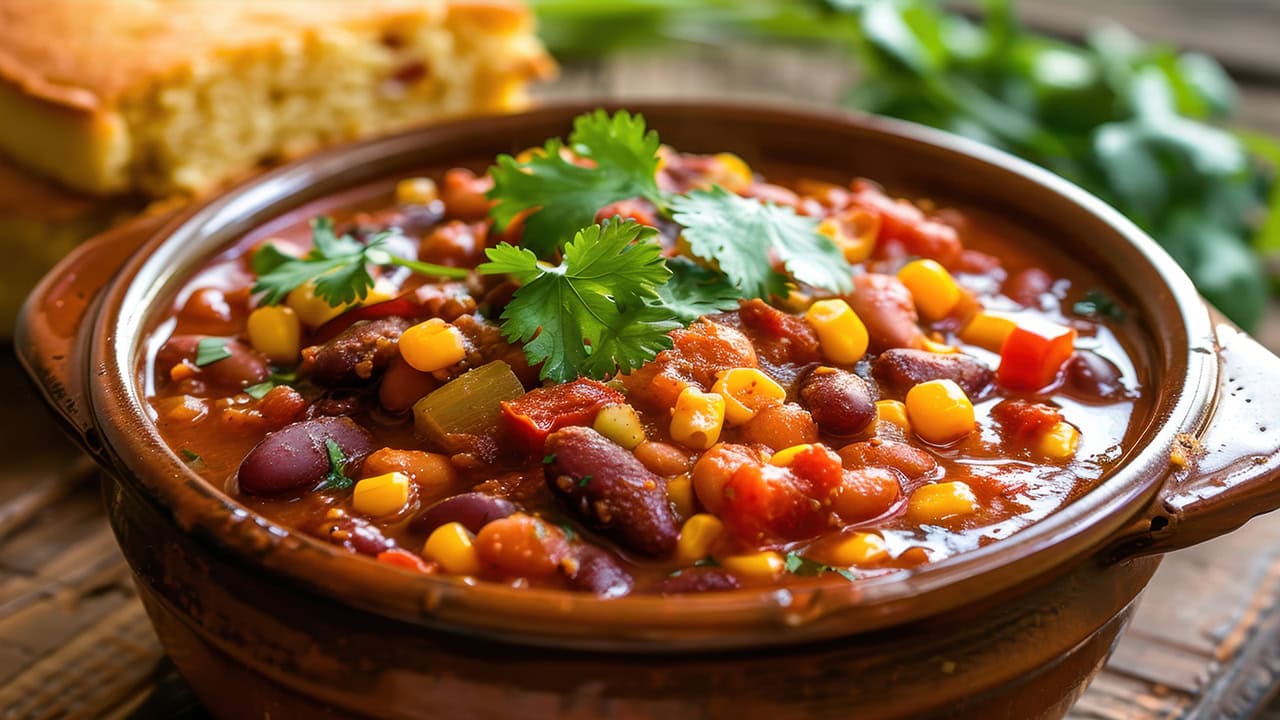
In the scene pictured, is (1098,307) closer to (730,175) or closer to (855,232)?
(855,232)

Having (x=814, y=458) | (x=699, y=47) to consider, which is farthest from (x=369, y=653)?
(x=699, y=47)

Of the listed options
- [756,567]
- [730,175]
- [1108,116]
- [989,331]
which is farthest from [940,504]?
[1108,116]

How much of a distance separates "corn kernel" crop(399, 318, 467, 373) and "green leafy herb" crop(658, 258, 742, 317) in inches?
18.1

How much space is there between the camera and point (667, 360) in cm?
A: 278

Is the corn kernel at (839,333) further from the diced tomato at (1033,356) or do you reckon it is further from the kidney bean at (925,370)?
the diced tomato at (1033,356)

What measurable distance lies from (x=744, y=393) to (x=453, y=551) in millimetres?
719

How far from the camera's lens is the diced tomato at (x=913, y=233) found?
3.43 meters

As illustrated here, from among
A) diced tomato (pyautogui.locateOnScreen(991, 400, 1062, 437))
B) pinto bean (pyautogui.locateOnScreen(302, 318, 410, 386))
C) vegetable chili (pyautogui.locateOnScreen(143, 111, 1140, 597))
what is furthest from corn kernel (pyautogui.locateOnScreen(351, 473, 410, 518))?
diced tomato (pyautogui.locateOnScreen(991, 400, 1062, 437))

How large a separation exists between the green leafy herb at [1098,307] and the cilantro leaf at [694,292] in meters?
0.99

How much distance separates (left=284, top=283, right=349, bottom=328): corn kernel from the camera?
304 centimetres

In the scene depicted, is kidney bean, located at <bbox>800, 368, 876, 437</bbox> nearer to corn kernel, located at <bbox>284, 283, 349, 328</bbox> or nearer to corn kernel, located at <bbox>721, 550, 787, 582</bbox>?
corn kernel, located at <bbox>721, 550, 787, 582</bbox>

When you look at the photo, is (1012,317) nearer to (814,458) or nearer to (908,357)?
(908,357)

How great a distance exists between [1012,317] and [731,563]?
131cm

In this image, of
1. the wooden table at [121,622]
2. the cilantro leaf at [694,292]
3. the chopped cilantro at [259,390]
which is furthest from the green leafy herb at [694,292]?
the wooden table at [121,622]
